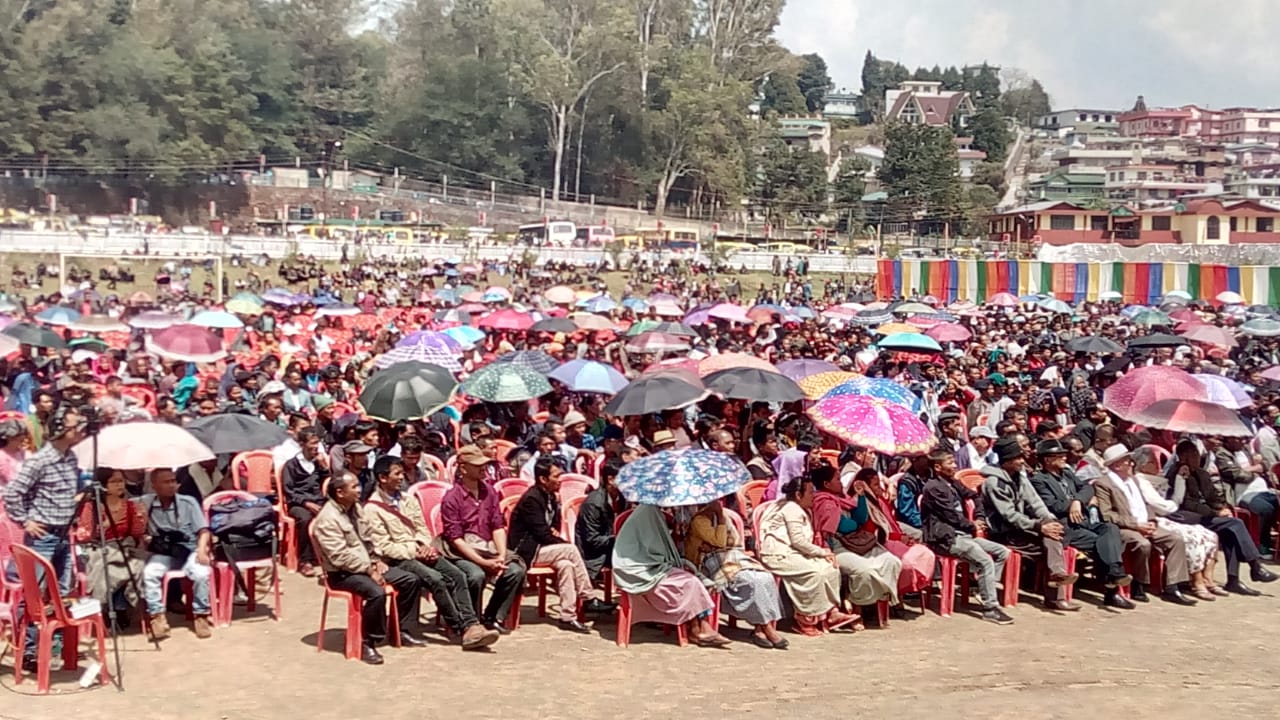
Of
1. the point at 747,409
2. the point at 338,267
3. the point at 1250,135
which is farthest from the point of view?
the point at 1250,135

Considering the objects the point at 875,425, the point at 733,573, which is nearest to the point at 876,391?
the point at 875,425

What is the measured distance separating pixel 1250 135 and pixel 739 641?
11647cm

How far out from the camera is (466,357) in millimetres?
14258

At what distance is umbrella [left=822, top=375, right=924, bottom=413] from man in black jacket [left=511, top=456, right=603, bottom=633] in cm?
236

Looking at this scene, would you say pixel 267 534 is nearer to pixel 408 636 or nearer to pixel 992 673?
Result: pixel 408 636

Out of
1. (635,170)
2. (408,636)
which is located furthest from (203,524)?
(635,170)

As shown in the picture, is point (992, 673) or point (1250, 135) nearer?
point (992, 673)

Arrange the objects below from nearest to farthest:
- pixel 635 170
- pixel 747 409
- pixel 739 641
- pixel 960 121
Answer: pixel 739 641, pixel 747 409, pixel 635 170, pixel 960 121

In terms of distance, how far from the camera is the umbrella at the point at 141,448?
608 cm

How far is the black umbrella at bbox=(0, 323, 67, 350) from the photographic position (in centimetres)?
1199

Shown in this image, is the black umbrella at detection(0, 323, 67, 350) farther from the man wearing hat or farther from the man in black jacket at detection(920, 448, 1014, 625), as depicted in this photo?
the man wearing hat

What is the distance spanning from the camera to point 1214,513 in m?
8.17

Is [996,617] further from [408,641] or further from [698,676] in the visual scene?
[408,641]

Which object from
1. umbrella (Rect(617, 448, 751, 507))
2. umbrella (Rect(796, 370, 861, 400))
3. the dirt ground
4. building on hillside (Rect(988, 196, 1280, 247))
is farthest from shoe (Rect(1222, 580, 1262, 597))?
building on hillside (Rect(988, 196, 1280, 247))
